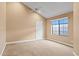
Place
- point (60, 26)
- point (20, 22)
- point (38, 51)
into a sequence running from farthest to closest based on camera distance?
point (20, 22) → point (60, 26) → point (38, 51)

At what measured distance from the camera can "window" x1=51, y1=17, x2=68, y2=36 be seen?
8.00 metres

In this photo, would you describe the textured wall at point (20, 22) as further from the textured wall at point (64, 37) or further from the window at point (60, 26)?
the window at point (60, 26)

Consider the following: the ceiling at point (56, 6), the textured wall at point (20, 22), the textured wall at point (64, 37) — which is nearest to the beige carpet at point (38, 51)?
the textured wall at point (64, 37)

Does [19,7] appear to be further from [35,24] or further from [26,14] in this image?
[35,24]

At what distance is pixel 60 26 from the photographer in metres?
8.83

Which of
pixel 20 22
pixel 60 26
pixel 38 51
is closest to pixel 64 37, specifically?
pixel 60 26

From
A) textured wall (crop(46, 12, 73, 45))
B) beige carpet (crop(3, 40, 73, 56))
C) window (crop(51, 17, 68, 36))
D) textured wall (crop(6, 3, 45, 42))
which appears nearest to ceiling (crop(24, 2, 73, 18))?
textured wall (crop(46, 12, 73, 45))

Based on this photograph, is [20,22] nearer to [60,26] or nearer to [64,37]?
[60,26]

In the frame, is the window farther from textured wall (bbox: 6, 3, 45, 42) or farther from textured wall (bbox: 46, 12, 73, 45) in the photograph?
textured wall (bbox: 6, 3, 45, 42)

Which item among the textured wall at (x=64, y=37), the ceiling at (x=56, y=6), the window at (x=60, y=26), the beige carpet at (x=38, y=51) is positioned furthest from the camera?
the window at (x=60, y=26)

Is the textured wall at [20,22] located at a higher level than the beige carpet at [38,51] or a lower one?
higher

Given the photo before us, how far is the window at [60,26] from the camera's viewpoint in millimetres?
8000

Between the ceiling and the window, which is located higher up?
the ceiling

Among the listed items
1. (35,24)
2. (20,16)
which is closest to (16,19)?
(20,16)
